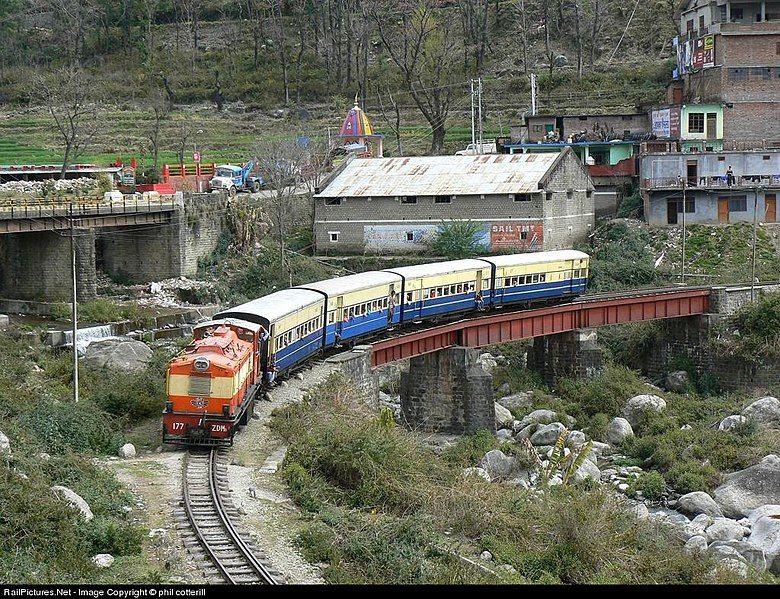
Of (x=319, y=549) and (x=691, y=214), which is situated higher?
(x=691, y=214)

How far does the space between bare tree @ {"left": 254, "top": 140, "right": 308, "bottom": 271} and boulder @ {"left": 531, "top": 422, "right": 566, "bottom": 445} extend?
2538 centimetres

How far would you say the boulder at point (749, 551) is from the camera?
92.3 ft

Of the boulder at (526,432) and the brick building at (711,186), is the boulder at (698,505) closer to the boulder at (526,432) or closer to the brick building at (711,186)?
the boulder at (526,432)

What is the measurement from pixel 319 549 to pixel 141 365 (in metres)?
20.4

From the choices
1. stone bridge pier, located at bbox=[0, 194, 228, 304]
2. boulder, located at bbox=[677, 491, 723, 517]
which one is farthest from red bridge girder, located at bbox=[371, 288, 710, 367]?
stone bridge pier, located at bbox=[0, 194, 228, 304]

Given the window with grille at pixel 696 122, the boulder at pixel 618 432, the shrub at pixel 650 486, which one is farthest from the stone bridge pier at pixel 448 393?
the window with grille at pixel 696 122

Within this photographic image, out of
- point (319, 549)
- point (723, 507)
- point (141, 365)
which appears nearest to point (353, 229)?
point (141, 365)

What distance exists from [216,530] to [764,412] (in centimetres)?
2859

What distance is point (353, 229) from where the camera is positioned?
6694 cm

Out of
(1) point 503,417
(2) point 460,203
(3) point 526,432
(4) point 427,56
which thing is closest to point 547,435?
(3) point 526,432

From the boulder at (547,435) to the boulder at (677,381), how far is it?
11806 mm
